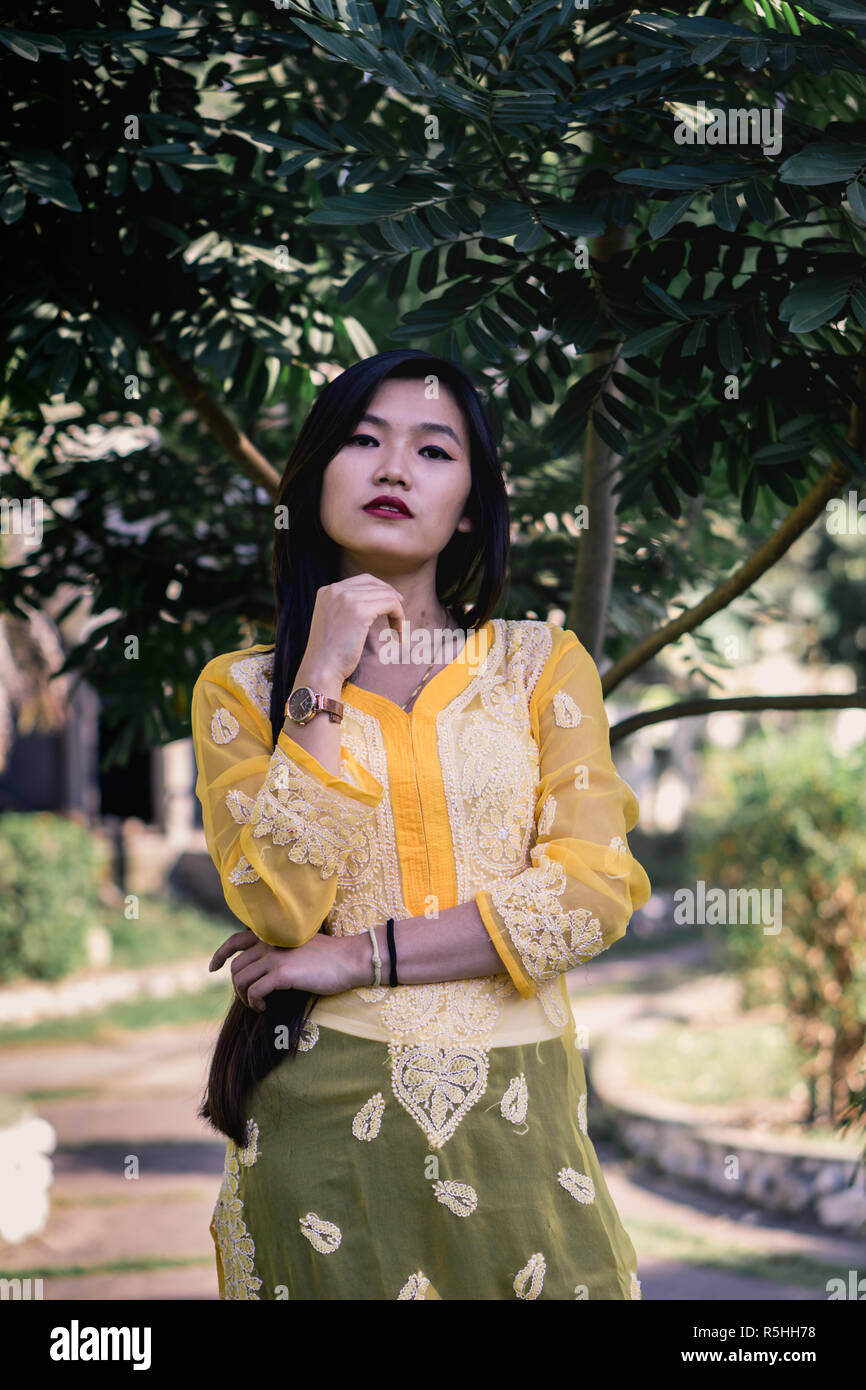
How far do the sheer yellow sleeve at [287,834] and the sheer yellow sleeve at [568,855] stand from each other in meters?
0.22

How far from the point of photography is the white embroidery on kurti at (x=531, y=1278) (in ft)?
6.14

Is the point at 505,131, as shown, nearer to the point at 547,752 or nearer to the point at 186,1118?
the point at 547,752

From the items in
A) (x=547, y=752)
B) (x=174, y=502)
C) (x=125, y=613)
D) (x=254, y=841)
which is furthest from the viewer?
(x=174, y=502)

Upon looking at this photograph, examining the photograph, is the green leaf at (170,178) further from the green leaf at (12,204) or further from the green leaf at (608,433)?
the green leaf at (608,433)

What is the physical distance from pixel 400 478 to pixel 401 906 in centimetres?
61

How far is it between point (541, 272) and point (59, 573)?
160 centimetres

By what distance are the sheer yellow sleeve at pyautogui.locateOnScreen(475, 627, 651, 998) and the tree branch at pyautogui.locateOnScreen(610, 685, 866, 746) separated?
2.25 ft

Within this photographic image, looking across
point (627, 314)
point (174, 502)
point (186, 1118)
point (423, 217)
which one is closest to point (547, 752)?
point (627, 314)

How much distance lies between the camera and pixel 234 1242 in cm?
197

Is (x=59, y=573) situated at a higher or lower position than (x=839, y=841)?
higher

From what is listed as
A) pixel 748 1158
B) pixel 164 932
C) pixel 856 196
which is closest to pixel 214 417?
pixel 856 196

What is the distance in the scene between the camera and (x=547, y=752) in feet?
6.68

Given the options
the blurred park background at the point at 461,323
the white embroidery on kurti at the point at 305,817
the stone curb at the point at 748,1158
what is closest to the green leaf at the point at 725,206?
the blurred park background at the point at 461,323

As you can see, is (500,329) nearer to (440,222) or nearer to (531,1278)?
(440,222)
